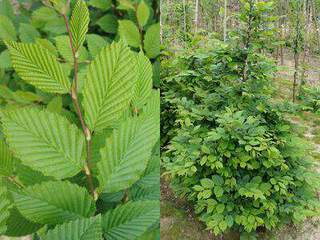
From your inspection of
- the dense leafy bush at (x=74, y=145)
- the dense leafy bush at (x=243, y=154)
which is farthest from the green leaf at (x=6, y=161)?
the dense leafy bush at (x=243, y=154)

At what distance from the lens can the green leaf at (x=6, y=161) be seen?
0.20 m

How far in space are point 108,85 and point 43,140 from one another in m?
0.04

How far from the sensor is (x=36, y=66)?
0.17m

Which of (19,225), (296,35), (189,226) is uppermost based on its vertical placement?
(19,225)

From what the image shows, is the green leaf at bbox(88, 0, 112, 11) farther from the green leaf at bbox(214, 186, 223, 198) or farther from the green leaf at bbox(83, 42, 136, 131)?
the green leaf at bbox(214, 186, 223, 198)

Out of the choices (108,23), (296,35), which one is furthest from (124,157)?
(296,35)

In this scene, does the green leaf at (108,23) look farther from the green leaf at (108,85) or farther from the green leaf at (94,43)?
the green leaf at (108,85)

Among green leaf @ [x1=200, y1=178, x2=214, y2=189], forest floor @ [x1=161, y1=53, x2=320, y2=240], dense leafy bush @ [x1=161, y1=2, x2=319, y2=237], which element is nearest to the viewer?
dense leafy bush @ [x1=161, y1=2, x2=319, y2=237]

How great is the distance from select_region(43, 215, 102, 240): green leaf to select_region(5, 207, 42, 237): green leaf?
0.13 feet

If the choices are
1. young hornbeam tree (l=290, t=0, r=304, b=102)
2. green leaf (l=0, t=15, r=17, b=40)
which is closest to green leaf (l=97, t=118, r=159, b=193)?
green leaf (l=0, t=15, r=17, b=40)

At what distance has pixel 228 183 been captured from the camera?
2.31 m

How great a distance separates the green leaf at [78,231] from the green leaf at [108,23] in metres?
0.38

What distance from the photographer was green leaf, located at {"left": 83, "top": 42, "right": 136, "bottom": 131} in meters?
0.17

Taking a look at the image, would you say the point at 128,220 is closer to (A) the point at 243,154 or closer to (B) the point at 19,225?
(B) the point at 19,225
